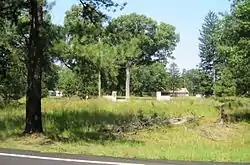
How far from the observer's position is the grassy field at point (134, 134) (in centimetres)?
1335

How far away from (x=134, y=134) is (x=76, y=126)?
9.57 feet

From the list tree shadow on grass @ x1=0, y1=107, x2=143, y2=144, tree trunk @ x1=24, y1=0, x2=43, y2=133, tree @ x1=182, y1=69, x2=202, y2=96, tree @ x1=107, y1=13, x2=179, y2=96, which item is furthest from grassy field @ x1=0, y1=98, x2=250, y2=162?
tree @ x1=182, y1=69, x2=202, y2=96

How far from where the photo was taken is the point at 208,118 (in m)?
29.2

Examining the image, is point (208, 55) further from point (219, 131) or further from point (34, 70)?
point (34, 70)

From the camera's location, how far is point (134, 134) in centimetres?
2142

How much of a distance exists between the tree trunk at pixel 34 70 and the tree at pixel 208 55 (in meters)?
92.2

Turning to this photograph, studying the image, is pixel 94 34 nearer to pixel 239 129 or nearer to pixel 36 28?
pixel 36 28

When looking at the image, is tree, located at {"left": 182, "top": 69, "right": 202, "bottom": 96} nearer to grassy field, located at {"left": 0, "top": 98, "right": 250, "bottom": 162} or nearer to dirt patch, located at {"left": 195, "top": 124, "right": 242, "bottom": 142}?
grassy field, located at {"left": 0, "top": 98, "right": 250, "bottom": 162}

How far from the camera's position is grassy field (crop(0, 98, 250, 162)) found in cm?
1335

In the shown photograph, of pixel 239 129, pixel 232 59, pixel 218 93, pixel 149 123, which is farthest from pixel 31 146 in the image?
pixel 218 93

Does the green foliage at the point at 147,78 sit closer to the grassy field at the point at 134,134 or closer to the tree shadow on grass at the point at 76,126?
the grassy field at the point at 134,134

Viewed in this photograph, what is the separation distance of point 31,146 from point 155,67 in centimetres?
9470

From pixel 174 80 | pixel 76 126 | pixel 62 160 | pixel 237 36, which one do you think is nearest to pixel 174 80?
pixel 174 80

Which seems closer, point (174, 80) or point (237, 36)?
point (237, 36)
